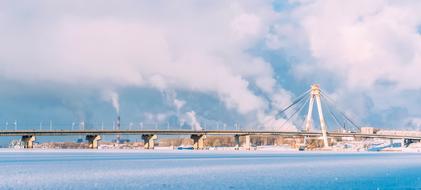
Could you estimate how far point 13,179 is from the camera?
202 ft

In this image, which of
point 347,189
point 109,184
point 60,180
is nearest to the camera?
point 347,189

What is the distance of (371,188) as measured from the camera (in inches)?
2092

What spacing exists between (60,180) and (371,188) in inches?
1067

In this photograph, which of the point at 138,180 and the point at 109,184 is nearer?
the point at 109,184

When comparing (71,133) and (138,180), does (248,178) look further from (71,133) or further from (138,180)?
(71,133)

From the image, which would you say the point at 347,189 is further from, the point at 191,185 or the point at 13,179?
the point at 13,179

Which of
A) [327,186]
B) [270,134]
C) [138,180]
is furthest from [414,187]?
[270,134]

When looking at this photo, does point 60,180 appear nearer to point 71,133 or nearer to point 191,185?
point 191,185

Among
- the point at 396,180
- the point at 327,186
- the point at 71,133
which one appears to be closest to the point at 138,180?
the point at 327,186

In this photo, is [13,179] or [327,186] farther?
[13,179]

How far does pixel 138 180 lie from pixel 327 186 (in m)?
17.1

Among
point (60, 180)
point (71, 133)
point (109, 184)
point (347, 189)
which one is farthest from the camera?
point (71, 133)

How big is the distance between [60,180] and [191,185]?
43.6ft

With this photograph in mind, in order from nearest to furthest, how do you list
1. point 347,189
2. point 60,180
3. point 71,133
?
point 347,189, point 60,180, point 71,133
